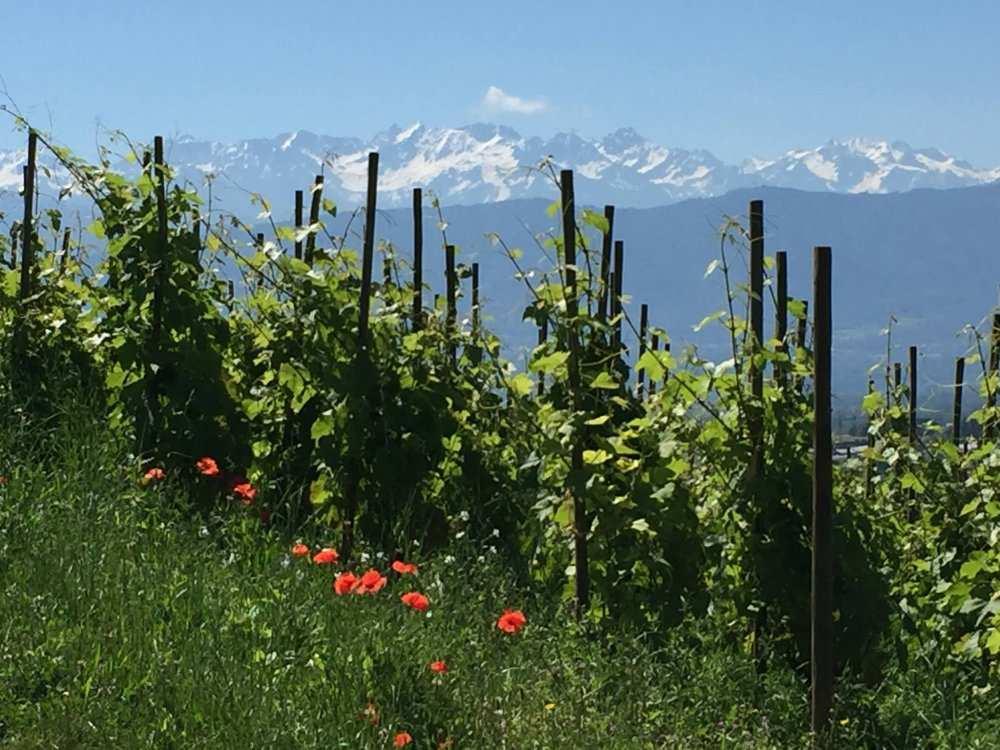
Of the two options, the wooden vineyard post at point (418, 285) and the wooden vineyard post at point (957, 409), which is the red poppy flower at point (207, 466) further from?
the wooden vineyard post at point (957, 409)

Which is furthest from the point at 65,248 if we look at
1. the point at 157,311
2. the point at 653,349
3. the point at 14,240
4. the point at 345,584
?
the point at 345,584

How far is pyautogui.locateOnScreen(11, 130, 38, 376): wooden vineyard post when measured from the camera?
7254 millimetres

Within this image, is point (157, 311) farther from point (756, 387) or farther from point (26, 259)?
point (756, 387)

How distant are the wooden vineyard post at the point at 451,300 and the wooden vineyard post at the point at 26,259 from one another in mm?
2362

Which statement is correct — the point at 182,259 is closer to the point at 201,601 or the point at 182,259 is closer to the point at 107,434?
the point at 107,434

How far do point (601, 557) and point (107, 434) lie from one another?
262 cm

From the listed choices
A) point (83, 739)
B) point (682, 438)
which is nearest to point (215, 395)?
point (682, 438)

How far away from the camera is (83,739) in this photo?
140 inches

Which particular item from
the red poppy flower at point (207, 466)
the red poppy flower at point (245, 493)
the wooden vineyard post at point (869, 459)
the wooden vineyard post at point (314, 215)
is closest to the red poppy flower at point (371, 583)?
the red poppy flower at point (245, 493)

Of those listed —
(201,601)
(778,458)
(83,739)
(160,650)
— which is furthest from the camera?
(778,458)

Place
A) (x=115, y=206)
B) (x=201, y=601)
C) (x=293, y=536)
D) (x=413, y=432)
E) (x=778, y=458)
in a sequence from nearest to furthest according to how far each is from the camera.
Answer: (x=201, y=601) → (x=778, y=458) → (x=293, y=536) → (x=413, y=432) → (x=115, y=206)

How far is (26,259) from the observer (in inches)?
301

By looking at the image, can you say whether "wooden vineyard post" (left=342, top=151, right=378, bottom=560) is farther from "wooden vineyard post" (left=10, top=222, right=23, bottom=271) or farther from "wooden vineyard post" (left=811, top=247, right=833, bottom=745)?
"wooden vineyard post" (left=10, top=222, right=23, bottom=271)

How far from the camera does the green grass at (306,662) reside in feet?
12.1
